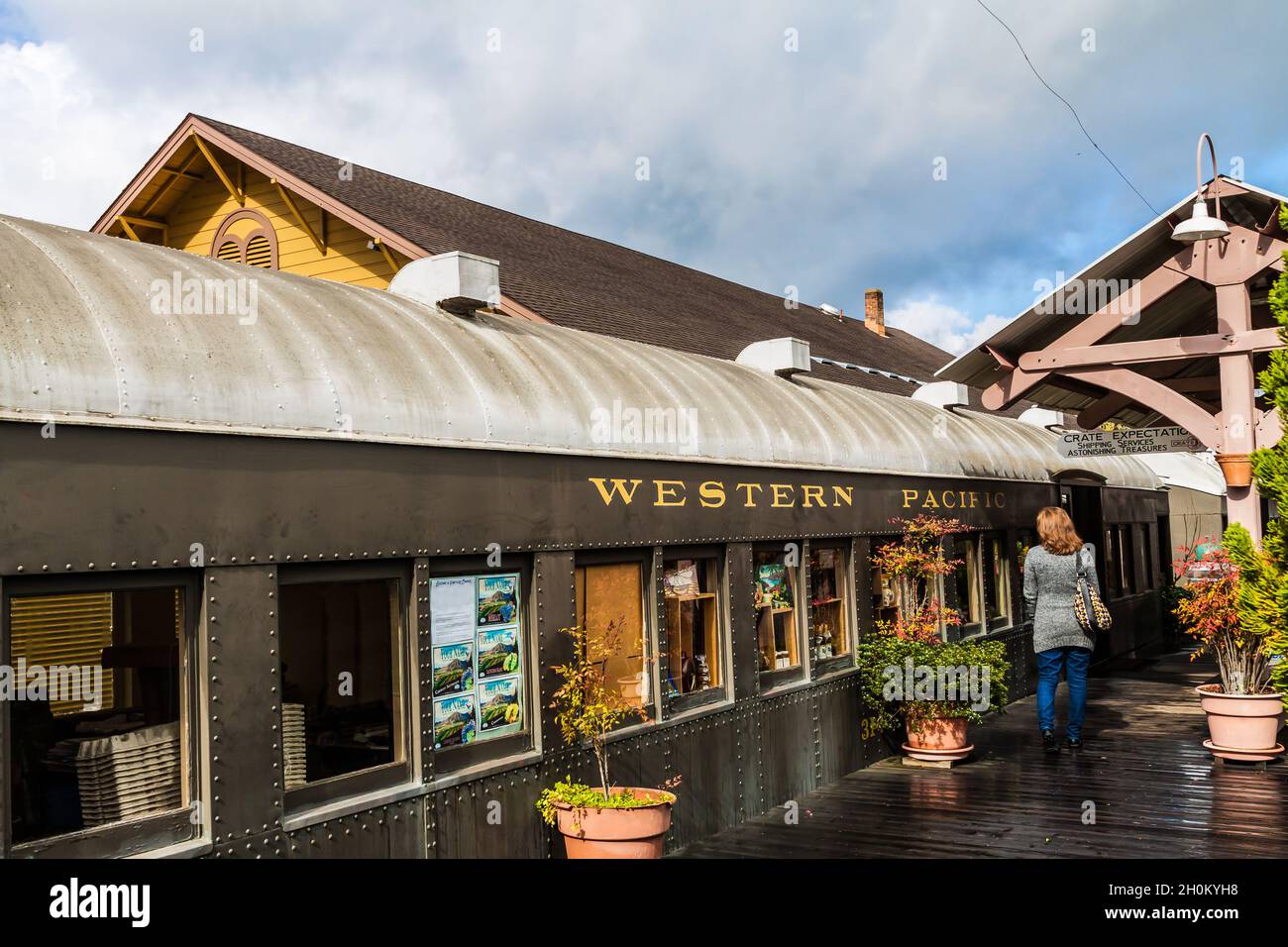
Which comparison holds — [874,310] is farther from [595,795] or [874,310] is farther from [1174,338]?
[595,795]

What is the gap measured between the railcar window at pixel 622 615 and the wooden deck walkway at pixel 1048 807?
3.88 ft

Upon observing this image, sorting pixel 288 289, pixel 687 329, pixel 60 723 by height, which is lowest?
pixel 60 723

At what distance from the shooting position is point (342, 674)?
606 cm

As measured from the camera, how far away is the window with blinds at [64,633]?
706cm

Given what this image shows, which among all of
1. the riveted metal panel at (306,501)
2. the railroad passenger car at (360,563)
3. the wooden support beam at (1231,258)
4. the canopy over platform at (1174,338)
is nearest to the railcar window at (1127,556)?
the canopy over platform at (1174,338)

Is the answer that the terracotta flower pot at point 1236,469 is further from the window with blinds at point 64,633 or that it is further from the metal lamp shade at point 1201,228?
the window with blinds at point 64,633

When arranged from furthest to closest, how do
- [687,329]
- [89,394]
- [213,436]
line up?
[687,329], [213,436], [89,394]

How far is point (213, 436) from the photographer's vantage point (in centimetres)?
514

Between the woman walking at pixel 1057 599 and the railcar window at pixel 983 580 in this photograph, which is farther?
the railcar window at pixel 983 580

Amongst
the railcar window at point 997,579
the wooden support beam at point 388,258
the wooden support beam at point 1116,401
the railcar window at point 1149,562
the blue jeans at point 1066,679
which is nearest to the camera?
the blue jeans at point 1066,679

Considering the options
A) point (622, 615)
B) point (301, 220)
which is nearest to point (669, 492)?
point (622, 615)
